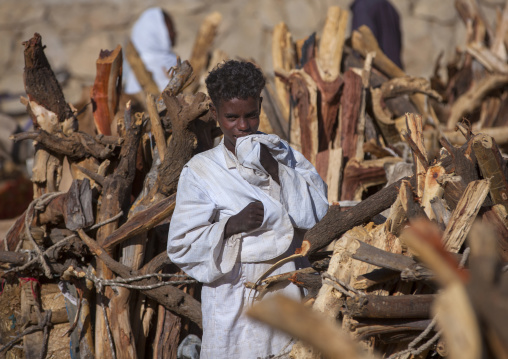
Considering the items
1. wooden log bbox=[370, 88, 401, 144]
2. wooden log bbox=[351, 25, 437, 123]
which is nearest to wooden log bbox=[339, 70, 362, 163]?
wooden log bbox=[370, 88, 401, 144]

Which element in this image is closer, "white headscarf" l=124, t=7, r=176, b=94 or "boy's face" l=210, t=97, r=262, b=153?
"boy's face" l=210, t=97, r=262, b=153

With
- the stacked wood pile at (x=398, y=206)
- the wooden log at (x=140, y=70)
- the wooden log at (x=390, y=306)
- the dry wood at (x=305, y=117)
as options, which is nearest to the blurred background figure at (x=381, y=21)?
the stacked wood pile at (x=398, y=206)

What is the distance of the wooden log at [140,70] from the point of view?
6.51m

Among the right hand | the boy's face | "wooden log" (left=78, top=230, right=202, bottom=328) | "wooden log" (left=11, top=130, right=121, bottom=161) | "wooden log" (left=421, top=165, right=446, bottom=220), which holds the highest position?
the boy's face

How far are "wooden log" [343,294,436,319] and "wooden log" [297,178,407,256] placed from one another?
0.46 meters

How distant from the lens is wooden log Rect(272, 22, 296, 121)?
4758mm

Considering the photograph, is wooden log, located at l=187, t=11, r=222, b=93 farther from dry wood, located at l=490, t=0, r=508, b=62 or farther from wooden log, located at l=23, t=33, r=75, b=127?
dry wood, located at l=490, t=0, r=508, b=62

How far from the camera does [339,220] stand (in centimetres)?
262

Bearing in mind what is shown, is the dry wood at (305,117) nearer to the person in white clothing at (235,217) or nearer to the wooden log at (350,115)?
the wooden log at (350,115)

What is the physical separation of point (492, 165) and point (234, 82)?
1235 millimetres

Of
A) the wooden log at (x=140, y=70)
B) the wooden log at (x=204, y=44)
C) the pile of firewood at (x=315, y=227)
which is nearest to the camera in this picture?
the pile of firewood at (x=315, y=227)

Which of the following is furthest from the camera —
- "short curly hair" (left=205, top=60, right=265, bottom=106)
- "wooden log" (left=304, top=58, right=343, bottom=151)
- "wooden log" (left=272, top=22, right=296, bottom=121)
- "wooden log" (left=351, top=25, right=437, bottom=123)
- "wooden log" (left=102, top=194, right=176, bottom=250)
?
"wooden log" (left=351, top=25, right=437, bottom=123)

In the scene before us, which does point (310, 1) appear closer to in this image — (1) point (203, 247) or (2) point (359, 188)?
(2) point (359, 188)

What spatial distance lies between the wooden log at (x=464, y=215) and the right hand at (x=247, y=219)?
2.46 ft
